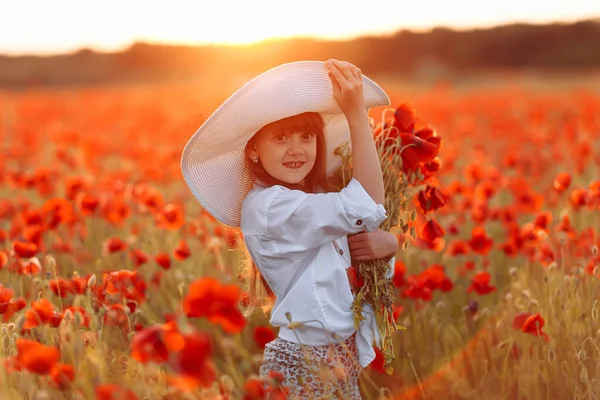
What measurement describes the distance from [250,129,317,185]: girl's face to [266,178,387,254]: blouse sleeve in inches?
2.9

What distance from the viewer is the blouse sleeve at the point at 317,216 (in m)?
1.97

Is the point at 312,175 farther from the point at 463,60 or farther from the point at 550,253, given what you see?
the point at 463,60

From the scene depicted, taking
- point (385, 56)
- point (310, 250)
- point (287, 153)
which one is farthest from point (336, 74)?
point (385, 56)

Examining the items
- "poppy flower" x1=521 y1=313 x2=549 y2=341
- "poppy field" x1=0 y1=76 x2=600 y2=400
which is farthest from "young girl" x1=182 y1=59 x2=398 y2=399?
"poppy flower" x1=521 y1=313 x2=549 y2=341

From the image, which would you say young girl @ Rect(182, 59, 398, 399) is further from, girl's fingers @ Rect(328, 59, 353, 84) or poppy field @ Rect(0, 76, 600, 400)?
poppy field @ Rect(0, 76, 600, 400)

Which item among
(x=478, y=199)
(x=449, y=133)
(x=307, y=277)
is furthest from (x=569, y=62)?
(x=307, y=277)

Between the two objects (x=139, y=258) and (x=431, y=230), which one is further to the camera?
(x=139, y=258)

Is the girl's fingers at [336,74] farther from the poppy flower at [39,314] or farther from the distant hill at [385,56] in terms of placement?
the distant hill at [385,56]

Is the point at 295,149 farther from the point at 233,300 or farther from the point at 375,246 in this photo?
the point at 233,300

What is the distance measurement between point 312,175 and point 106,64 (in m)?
33.3

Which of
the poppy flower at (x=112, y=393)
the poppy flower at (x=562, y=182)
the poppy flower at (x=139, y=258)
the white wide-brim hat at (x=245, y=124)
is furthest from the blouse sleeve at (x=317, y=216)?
the poppy flower at (x=562, y=182)

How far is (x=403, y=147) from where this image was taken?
218cm

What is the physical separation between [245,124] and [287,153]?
0.15m

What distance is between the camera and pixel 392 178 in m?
2.24
